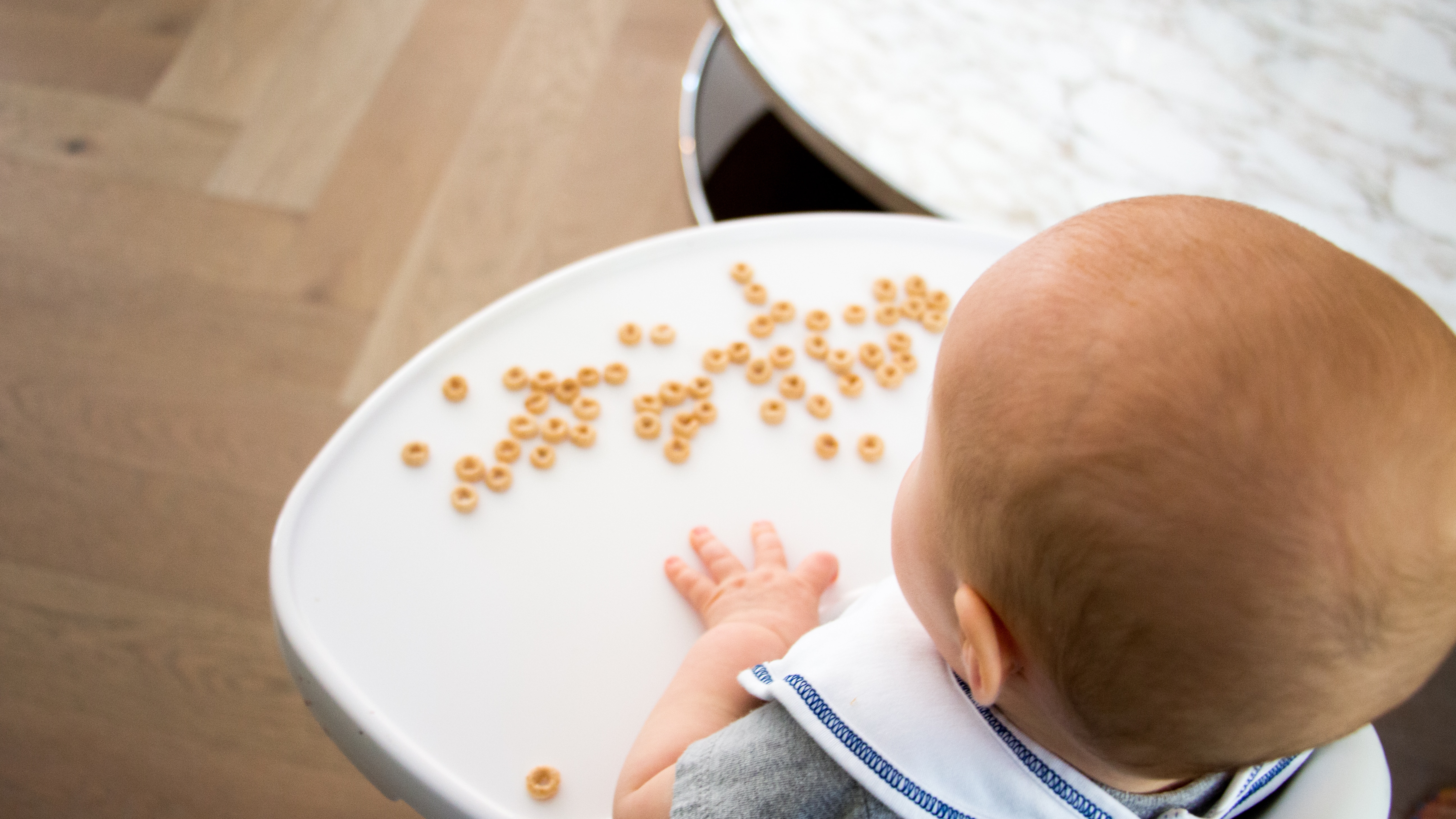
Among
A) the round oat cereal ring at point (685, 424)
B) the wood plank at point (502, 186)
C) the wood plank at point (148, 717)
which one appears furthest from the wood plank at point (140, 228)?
the round oat cereal ring at point (685, 424)

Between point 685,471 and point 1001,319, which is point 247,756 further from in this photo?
point 1001,319

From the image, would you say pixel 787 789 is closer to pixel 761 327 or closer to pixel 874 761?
pixel 874 761

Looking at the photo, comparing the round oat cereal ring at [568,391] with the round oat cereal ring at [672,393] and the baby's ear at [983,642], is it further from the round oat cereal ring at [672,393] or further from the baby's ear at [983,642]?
the baby's ear at [983,642]

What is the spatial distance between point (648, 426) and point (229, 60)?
47.8 inches

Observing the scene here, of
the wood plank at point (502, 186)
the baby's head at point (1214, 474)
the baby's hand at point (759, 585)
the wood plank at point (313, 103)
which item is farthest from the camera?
the wood plank at point (313, 103)

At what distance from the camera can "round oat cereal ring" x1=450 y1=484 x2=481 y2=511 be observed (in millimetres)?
540

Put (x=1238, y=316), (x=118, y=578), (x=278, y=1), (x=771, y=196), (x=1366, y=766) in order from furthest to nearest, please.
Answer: (x=278, y=1) → (x=771, y=196) → (x=118, y=578) → (x=1366, y=766) → (x=1238, y=316)

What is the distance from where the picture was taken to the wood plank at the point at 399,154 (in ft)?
4.17

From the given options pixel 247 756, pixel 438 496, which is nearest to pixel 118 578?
pixel 247 756

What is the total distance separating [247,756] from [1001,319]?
0.85 metres

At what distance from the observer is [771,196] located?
3.84ft

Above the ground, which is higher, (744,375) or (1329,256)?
(1329,256)

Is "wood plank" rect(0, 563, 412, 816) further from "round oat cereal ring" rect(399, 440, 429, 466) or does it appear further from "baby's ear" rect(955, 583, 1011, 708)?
"baby's ear" rect(955, 583, 1011, 708)

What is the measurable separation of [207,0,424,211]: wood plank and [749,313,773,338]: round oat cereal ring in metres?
0.91
